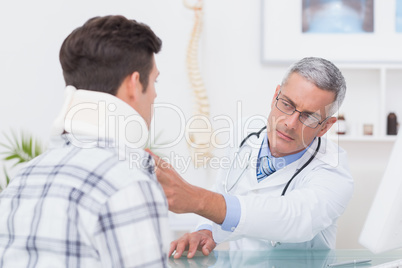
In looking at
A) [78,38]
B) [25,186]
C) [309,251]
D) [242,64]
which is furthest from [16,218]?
[242,64]

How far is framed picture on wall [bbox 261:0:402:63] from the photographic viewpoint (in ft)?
9.45

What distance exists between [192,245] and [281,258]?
28 centimetres

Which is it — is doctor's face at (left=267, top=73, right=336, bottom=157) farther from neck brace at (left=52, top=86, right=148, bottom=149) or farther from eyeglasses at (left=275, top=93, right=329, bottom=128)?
neck brace at (left=52, top=86, right=148, bottom=149)

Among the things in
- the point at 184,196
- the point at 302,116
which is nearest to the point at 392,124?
the point at 302,116

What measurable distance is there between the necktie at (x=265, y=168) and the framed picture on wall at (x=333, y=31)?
3.72 feet

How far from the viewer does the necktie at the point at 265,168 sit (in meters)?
1.86

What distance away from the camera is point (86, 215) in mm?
875

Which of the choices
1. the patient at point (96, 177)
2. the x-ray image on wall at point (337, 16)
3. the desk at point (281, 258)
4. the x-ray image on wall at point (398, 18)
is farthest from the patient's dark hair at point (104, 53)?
the x-ray image on wall at point (398, 18)

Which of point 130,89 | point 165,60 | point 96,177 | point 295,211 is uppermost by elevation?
point 165,60

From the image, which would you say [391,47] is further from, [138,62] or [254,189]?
[138,62]

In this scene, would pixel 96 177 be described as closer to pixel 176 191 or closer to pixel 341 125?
pixel 176 191

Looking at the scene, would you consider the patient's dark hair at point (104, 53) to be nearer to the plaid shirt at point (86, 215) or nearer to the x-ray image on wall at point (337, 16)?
the plaid shirt at point (86, 215)

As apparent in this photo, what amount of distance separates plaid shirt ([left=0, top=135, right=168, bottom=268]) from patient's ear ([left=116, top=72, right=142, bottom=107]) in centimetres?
15

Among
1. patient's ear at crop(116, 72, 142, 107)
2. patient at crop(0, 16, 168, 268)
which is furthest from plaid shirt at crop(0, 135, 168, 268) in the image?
patient's ear at crop(116, 72, 142, 107)
